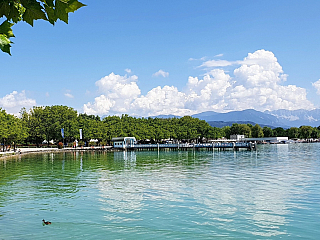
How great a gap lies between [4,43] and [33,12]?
1.60ft

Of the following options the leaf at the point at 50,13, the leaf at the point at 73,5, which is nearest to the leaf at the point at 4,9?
the leaf at the point at 50,13

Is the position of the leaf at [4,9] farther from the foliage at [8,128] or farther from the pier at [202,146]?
the pier at [202,146]

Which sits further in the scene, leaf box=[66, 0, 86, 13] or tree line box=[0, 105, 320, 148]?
tree line box=[0, 105, 320, 148]

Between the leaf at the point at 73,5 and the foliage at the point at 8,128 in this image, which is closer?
the leaf at the point at 73,5

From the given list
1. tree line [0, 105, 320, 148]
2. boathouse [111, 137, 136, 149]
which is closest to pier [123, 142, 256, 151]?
boathouse [111, 137, 136, 149]

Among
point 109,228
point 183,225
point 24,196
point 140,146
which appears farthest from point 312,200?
point 140,146

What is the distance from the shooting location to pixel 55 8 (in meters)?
2.67

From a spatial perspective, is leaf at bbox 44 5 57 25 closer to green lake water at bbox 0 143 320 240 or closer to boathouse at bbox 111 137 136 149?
green lake water at bbox 0 143 320 240

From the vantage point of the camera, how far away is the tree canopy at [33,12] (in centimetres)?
259

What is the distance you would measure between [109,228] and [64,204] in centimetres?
636

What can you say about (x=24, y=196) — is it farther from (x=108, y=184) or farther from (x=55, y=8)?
(x=55, y=8)

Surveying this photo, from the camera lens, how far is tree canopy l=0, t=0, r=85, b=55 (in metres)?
2.59

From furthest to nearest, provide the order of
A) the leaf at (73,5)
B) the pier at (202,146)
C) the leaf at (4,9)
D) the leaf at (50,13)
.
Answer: the pier at (202,146)
the leaf at (4,9)
the leaf at (50,13)
the leaf at (73,5)

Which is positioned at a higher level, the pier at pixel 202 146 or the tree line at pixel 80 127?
the tree line at pixel 80 127
